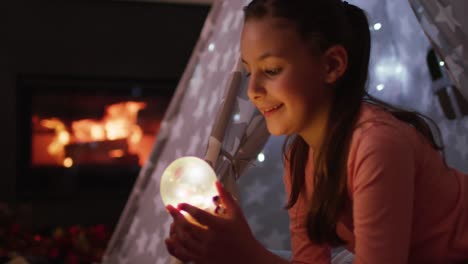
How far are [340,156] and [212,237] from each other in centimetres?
27

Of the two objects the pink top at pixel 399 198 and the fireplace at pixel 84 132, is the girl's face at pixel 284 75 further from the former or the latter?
the fireplace at pixel 84 132

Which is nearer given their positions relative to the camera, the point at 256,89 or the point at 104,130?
the point at 256,89

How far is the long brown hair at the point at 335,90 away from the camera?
95 cm

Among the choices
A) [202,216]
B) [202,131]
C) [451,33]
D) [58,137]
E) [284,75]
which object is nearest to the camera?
[202,216]

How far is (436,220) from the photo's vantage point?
1.00 m

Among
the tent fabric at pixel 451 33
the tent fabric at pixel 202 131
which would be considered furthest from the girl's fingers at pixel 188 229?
the tent fabric at pixel 451 33

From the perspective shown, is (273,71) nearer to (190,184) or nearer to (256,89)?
(256,89)

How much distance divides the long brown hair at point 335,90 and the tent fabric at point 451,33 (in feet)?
0.78

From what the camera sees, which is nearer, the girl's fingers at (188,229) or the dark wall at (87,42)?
the girl's fingers at (188,229)

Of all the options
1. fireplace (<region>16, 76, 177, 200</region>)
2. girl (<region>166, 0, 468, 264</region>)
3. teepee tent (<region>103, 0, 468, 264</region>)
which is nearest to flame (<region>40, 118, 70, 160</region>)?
fireplace (<region>16, 76, 177, 200</region>)

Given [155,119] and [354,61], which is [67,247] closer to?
[155,119]

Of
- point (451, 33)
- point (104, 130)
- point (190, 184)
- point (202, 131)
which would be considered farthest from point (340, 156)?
point (104, 130)

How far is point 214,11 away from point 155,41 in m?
1.87

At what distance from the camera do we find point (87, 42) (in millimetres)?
3377
